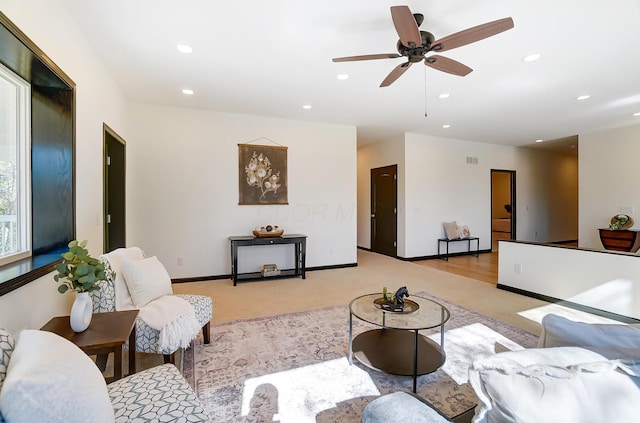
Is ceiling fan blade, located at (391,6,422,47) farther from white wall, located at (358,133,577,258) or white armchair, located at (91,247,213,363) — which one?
white wall, located at (358,133,577,258)

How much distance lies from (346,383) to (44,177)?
2.49m

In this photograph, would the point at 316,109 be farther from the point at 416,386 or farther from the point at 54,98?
the point at 416,386

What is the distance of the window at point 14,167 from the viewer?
1.83 meters

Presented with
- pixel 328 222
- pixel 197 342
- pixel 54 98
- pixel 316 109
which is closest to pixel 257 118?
pixel 316 109

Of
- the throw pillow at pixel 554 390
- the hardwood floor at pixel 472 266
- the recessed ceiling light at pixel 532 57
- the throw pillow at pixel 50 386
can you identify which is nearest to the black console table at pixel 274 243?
the hardwood floor at pixel 472 266

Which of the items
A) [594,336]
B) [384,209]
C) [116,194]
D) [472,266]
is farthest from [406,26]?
[384,209]

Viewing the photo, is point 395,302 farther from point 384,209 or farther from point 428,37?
point 384,209

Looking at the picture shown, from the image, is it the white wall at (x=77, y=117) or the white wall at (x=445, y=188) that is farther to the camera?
the white wall at (x=445, y=188)

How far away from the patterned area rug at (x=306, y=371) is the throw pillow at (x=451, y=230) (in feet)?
11.7

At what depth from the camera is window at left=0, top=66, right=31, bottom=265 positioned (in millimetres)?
1825

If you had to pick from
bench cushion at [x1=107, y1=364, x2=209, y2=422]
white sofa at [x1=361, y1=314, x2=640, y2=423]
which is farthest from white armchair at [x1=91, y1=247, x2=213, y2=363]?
white sofa at [x1=361, y1=314, x2=640, y2=423]

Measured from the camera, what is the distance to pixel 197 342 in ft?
8.30

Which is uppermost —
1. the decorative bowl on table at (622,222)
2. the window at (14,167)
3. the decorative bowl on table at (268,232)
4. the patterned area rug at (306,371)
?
the window at (14,167)

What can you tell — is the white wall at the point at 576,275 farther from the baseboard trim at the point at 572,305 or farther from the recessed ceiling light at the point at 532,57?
the recessed ceiling light at the point at 532,57
